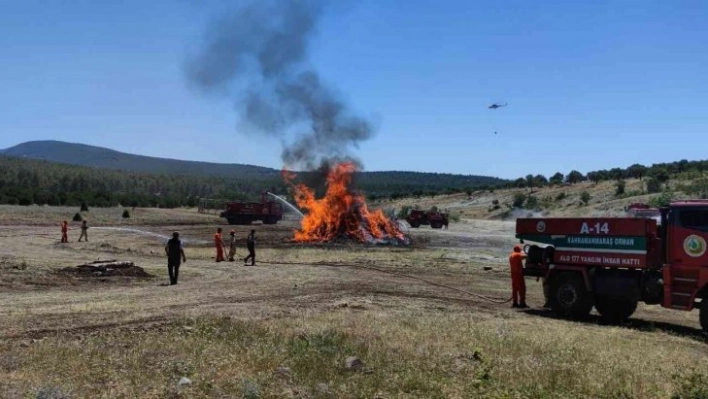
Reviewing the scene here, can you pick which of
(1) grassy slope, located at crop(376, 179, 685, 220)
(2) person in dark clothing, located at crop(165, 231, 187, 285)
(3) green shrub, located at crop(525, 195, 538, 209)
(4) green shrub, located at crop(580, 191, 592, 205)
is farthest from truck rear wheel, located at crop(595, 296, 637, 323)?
(3) green shrub, located at crop(525, 195, 538, 209)

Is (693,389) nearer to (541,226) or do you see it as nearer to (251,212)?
(541,226)

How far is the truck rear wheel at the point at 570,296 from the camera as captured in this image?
56.5 feet

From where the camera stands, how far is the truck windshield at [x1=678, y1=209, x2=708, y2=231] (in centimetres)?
1507

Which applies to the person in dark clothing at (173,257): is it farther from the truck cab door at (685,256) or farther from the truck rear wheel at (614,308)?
the truck cab door at (685,256)

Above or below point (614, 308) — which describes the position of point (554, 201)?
above

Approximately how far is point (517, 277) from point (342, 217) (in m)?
28.1

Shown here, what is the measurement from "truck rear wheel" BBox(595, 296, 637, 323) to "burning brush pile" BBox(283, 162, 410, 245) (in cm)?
2717

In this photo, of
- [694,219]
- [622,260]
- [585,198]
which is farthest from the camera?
[585,198]

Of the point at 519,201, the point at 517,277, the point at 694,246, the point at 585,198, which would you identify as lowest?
the point at 517,277

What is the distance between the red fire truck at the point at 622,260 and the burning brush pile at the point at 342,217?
26820 millimetres

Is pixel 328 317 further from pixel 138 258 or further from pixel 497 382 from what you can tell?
pixel 138 258

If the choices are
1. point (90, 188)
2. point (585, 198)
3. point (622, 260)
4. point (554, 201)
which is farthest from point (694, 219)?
point (90, 188)

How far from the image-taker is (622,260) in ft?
53.8

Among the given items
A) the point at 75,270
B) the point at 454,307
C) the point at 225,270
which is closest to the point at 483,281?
the point at 454,307
